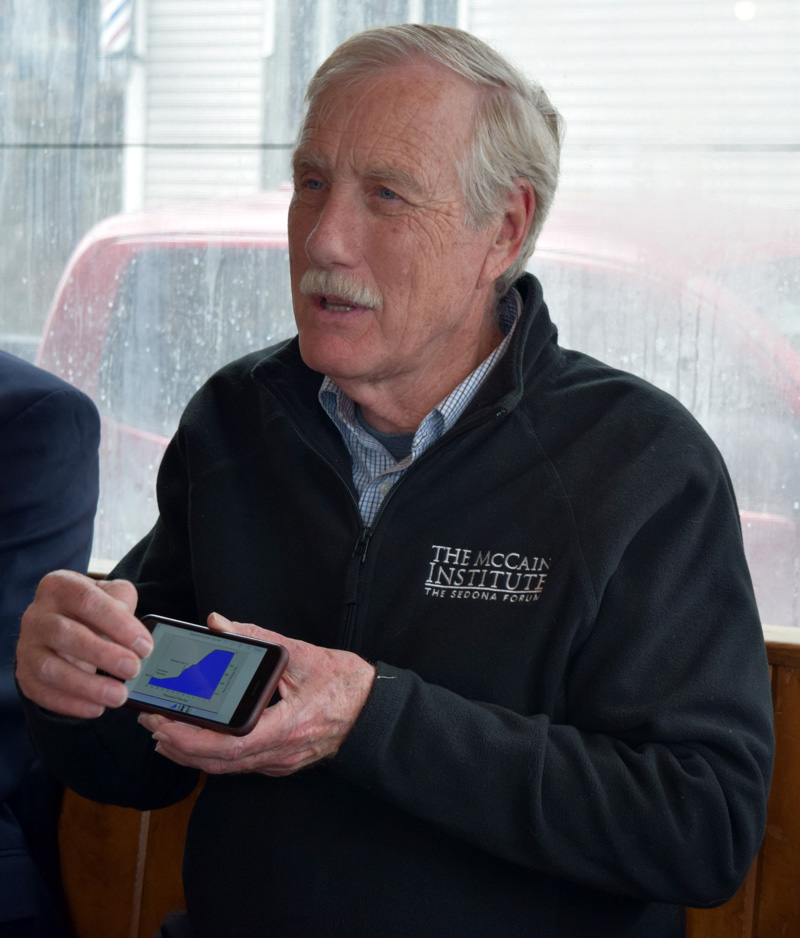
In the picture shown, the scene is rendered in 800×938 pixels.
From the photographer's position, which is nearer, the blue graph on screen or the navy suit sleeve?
the blue graph on screen

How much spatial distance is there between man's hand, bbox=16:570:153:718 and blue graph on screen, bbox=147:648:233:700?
0.14 ft

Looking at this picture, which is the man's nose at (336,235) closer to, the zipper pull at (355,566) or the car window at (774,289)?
the zipper pull at (355,566)

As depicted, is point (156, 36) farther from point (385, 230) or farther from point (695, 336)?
point (695, 336)

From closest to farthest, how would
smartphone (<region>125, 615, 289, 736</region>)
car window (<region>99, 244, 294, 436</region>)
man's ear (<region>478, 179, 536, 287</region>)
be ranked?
smartphone (<region>125, 615, 289, 736</region>)
man's ear (<region>478, 179, 536, 287</region>)
car window (<region>99, 244, 294, 436</region>)

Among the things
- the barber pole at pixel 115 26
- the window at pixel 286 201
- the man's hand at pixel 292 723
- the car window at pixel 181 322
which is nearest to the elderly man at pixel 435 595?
the man's hand at pixel 292 723

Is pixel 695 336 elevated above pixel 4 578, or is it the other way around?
pixel 695 336

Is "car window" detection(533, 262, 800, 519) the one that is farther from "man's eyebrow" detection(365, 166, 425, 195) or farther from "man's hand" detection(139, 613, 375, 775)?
"man's hand" detection(139, 613, 375, 775)

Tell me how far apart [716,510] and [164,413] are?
4.56ft

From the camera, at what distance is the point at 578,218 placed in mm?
1891

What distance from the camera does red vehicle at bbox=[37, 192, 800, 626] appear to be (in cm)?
179

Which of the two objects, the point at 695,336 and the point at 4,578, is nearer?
the point at 4,578

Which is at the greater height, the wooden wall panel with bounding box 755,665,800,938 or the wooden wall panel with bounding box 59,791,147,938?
the wooden wall panel with bounding box 755,665,800,938

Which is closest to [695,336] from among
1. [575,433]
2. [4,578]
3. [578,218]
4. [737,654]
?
[578,218]

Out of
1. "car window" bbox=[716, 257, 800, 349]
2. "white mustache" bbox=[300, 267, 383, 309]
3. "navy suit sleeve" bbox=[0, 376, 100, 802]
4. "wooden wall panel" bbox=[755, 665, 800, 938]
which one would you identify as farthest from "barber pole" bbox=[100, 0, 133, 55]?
"wooden wall panel" bbox=[755, 665, 800, 938]
